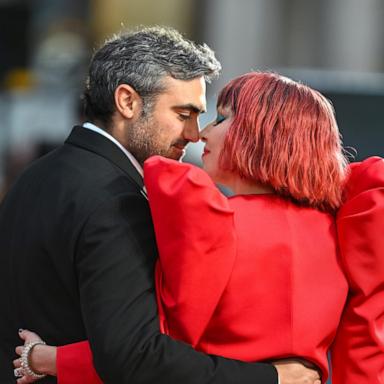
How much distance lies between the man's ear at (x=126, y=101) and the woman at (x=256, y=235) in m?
0.33

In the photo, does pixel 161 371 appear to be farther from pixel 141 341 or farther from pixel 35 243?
pixel 35 243

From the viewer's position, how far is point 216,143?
336 cm

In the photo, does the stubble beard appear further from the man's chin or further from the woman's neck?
the woman's neck

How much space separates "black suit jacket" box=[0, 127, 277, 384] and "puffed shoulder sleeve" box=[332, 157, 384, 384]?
0.86 ft

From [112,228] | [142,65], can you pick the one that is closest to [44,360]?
[112,228]

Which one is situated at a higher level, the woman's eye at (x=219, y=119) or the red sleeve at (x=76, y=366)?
the woman's eye at (x=219, y=119)

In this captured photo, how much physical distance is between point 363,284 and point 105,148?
87 centimetres

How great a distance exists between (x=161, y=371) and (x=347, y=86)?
12.5ft

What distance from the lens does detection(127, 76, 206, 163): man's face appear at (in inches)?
140

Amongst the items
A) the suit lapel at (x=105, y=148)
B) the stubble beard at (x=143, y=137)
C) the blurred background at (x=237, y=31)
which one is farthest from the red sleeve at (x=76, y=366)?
the blurred background at (x=237, y=31)

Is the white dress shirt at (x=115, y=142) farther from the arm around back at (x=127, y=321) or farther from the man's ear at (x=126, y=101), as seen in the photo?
the arm around back at (x=127, y=321)

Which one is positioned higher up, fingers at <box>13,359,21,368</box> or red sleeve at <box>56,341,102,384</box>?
red sleeve at <box>56,341,102,384</box>

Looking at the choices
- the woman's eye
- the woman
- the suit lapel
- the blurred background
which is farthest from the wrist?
the blurred background

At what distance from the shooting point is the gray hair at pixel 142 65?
3.55 meters
